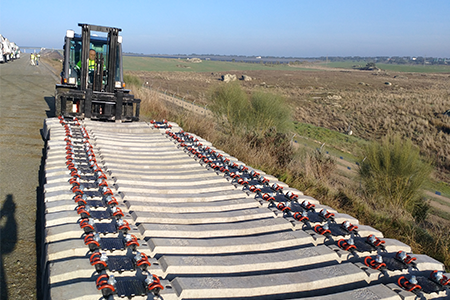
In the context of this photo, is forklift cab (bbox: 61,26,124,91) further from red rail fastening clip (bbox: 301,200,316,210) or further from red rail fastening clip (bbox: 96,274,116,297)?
red rail fastening clip (bbox: 96,274,116,297)

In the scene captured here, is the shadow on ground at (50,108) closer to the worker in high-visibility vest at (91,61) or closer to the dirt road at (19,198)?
the dirt road at (19,198)

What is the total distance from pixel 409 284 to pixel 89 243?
10.0 ft

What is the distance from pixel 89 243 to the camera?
3.63m

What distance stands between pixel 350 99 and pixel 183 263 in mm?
47851

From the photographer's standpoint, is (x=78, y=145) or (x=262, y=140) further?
(x=262, y=140)

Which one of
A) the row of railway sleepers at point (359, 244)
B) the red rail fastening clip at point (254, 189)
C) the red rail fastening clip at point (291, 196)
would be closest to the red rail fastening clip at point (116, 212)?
the row of railway sleepers at point (359, 244)

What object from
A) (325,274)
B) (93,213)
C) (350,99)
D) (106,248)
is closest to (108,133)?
(93,213)

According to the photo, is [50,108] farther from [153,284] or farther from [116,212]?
[153,284]

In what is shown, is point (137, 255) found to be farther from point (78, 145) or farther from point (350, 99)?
point (350, 99)

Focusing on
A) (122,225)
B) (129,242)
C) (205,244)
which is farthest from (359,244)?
(122,225)

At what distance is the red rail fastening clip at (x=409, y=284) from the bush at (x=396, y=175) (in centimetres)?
715

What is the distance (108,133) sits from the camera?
361 inches

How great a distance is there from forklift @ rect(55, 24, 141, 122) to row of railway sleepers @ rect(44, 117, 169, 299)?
5479 millimetres

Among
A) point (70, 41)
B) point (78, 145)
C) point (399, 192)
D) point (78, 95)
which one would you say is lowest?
point (399, 192)
